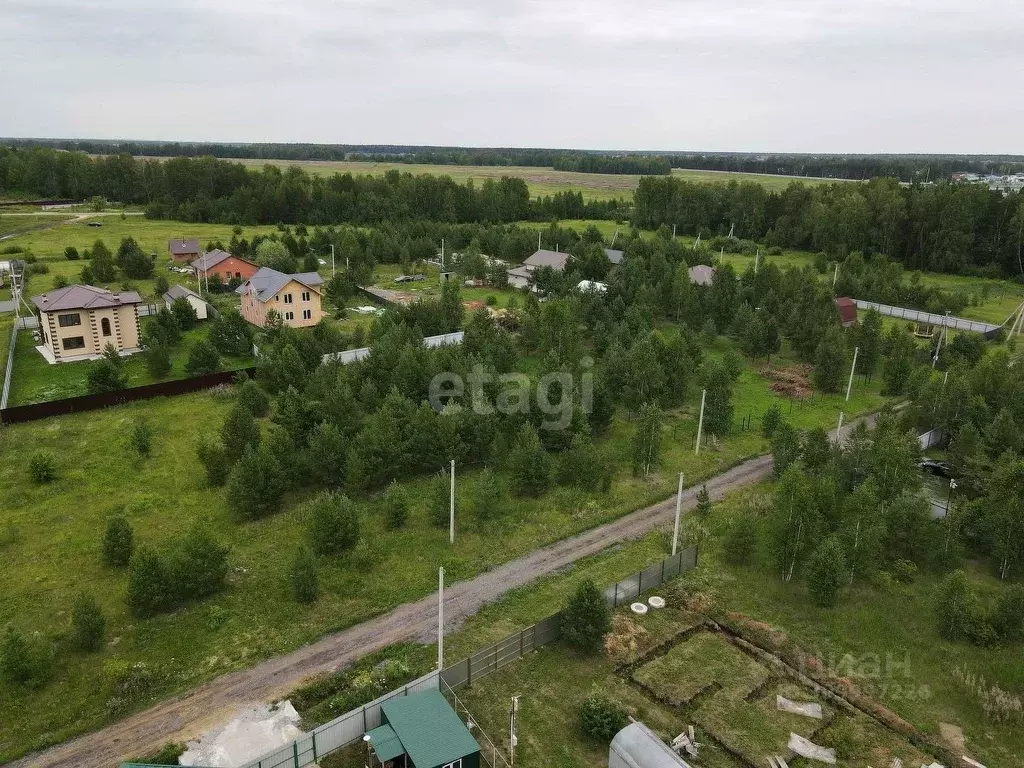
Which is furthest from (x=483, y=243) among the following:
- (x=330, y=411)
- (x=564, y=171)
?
(x=564, y=171)

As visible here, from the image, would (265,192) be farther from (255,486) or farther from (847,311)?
(255,486)

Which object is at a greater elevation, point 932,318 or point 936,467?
point 932,318

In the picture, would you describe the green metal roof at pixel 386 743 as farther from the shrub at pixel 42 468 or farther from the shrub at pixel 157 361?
the shrub at pixel 157 361

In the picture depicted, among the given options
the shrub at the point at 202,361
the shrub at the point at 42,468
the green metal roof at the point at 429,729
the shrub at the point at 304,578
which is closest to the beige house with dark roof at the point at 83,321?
the shrub at the point at 202,361

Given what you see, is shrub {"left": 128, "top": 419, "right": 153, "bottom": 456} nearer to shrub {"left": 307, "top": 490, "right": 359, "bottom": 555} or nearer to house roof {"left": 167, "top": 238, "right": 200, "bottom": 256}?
shrub {"left": 307, "top": 490, "right": 359, "bottom": 555}

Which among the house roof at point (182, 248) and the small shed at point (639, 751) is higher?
the house roof at point (182, 248)

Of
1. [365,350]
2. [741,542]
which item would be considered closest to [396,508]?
[741,542]

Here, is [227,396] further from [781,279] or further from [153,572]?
[781,279]
